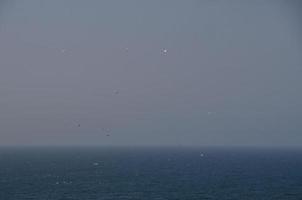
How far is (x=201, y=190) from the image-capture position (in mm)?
81812

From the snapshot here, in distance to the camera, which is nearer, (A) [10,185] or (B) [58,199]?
(B) [58,199]

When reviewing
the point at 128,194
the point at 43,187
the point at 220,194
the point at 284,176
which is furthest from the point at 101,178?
the point at 284,176

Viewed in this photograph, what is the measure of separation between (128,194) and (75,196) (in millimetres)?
8071

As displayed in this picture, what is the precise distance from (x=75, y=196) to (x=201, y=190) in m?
20.6

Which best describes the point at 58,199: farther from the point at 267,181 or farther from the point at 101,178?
the point at 267,181

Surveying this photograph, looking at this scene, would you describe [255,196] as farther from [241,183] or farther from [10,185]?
[10,185]

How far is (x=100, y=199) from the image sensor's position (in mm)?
72000

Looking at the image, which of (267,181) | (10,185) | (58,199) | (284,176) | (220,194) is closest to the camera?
(58,199)

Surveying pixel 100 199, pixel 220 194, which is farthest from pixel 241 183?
pixel 100 199

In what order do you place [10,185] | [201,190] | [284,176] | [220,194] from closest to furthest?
1. [220,194]
2. [201,190]
3. [10,185]
4. [284,176]

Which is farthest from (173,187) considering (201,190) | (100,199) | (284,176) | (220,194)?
(284,176)

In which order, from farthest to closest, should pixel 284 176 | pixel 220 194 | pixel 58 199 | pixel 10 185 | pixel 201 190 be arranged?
pixel 284 176 → pixel 10 185 → pixel 201 190 → pixel 220 194 → pixel 58 199

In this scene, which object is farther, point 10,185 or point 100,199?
point 10,185

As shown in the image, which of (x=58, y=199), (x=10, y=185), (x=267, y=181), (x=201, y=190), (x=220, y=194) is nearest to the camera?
(x=58, y=199)
